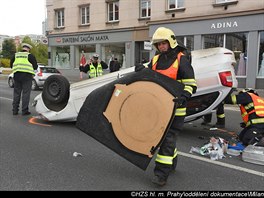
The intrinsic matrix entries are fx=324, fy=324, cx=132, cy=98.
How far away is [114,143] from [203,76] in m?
2.54

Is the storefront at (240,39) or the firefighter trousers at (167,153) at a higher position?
the storefront at (240,39)

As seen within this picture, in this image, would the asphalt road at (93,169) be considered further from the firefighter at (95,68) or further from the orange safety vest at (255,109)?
the firefighter at (95,68)

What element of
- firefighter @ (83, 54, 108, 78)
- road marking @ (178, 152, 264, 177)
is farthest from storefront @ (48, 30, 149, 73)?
road marking @ (178, 152, 264, 177)

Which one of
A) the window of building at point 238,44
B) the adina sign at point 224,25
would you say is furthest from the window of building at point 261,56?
the adina sign at point 224,25

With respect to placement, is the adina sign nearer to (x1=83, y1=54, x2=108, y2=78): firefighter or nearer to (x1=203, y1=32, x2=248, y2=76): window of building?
(x1=203, y1=32, x2=248, y2=76): window of building

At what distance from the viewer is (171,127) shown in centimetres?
380

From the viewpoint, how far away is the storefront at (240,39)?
1667 centimetres

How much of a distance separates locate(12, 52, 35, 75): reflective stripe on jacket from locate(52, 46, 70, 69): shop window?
19.9m

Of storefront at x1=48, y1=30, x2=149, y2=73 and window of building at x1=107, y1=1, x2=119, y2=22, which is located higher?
window of building at x1=107, y1=1, x2=119, y2=22

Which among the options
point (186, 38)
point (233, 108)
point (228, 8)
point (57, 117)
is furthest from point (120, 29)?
point (57, 117)

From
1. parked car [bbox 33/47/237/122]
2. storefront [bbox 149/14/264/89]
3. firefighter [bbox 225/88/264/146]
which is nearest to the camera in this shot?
firefighter [bbox 225/88/264/146]

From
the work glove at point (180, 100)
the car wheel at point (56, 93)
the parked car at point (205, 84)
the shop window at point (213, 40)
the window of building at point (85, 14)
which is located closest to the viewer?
the work glove at point (180, 100)

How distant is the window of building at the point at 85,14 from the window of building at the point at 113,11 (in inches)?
93.3

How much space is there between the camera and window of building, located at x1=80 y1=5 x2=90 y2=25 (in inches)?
1025
